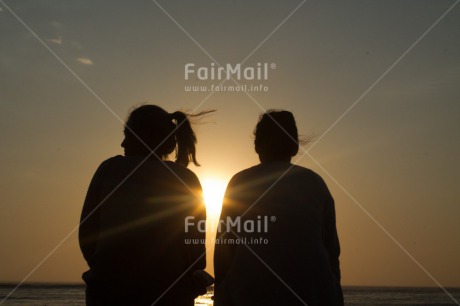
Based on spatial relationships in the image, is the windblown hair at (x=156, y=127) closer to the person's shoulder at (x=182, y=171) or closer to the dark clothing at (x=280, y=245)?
the person's shoulder at (x=182, y=171)

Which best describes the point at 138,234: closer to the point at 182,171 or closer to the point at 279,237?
the point at 182,171

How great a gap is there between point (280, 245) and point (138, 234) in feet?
2.11

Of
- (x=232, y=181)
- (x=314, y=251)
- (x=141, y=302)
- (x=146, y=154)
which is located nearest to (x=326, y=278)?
(x=314, y=251)

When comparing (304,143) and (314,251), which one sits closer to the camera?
(314,251)

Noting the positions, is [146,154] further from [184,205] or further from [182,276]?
[182,276]

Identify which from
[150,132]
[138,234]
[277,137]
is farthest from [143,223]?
[277,137]

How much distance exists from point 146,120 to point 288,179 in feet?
2.39

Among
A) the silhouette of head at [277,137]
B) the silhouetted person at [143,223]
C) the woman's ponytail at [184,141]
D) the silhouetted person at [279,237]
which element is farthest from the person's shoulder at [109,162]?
the silhouette of head at [277,137]

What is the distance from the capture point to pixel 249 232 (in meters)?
2.63

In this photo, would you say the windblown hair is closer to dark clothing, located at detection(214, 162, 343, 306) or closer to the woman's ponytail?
the woman's ponytail

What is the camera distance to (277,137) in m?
2.82

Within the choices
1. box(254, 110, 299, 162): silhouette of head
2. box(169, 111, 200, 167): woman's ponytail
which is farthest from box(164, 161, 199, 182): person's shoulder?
box(254, 110, 299, 162): silhouette of head

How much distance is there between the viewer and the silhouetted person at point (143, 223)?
2.44 m

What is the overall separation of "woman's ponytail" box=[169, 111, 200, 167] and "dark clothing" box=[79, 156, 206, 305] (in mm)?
216
